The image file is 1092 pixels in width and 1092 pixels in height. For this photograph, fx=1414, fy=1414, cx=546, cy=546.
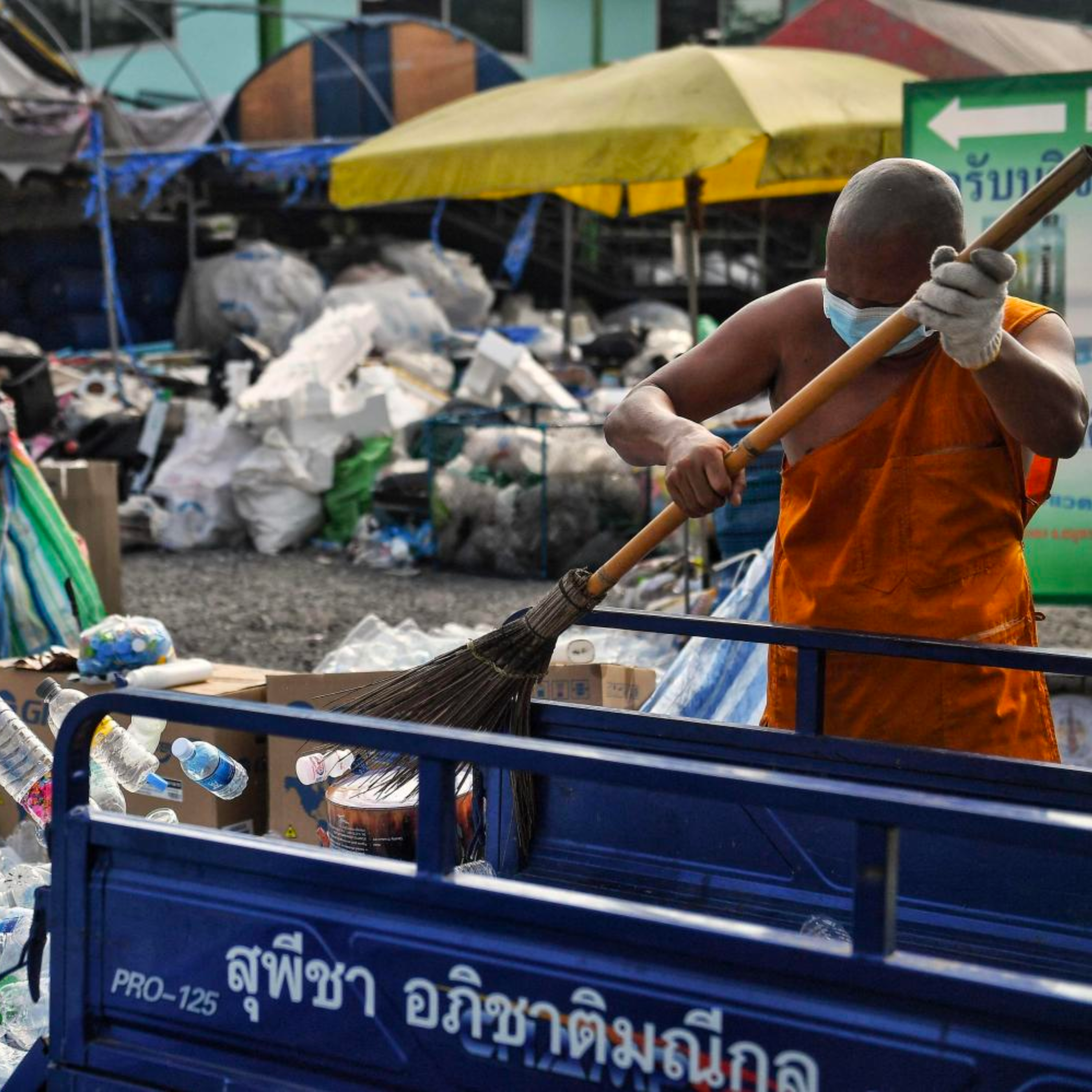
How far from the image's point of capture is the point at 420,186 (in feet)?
21.2

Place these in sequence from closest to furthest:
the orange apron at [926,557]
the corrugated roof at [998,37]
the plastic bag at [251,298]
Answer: the orange apron at [926,557], the corrugated roof at [998,37], the plastic bag at [251,298]

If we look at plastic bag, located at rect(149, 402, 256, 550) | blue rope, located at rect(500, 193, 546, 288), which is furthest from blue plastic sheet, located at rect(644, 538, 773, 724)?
plastic bag, located at rect(149, 402, 256, 550)

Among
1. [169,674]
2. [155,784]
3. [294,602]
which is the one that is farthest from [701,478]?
[294,602]

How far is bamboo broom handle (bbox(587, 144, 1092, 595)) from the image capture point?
189cm

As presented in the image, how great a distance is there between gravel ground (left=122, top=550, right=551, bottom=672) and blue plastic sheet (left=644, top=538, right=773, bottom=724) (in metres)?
3.14

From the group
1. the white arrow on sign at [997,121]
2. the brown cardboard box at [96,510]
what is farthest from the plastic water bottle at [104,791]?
the brown cardboard box at [96,510]

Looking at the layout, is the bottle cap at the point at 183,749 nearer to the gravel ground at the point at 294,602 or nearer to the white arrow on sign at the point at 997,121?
the white arrow on sign at the point at 997,121

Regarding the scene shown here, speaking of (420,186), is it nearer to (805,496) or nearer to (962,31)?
(805,496)

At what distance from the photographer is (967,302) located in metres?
1.92

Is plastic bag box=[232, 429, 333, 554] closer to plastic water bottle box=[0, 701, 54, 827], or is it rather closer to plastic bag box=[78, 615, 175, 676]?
plastic bag box=[78, 615, 175, 676]

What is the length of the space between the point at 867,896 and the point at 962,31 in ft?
35.0

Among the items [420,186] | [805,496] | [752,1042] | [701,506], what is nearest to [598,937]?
[752,1042]

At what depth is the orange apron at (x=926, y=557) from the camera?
2.36 meters

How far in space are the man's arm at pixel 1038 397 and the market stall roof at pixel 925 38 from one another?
28.9 ft
